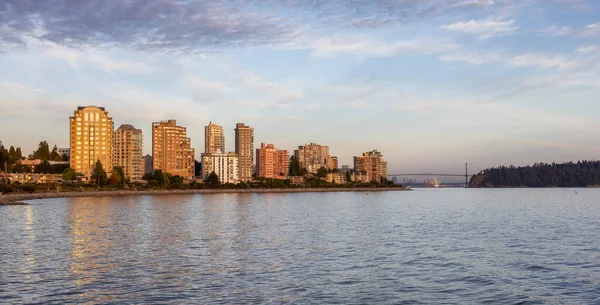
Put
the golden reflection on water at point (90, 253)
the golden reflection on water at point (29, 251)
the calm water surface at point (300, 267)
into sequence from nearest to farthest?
the calm water surface at point (300, 267) < the golden reflection on water at point (90, 253) < the golden reflection on water at point (29, 251)

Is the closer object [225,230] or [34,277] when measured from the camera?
[34,277]

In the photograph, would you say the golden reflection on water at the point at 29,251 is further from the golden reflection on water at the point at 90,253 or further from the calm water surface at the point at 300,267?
the golden reflection on water at the point at 90,253

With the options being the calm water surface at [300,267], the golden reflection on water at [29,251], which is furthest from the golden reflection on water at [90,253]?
the golden reflection on water at [29,251]

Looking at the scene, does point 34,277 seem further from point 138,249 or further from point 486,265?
point 486,265

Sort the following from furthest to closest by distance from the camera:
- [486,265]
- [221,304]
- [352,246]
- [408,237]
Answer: [408,237]
[352,246]
[486,265]
[221,304]

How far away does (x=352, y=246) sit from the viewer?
47.9 m

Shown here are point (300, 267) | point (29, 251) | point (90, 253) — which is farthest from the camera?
point (29, 251)

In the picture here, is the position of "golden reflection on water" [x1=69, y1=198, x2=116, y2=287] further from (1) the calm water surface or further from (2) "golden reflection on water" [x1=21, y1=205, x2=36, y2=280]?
A: (2) "golden reflection on water" [x1=21, y1=205, x2=36, y2=280]

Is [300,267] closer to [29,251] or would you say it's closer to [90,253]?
[90,253]

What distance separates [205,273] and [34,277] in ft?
30.2

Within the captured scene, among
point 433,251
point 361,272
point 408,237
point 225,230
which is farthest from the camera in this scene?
point 225,230

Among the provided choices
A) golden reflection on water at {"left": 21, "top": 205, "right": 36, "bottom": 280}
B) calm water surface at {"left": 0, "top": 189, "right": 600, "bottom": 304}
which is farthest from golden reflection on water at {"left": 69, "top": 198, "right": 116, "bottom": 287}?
golden reflection on water at {"left": 21, "top": 205, "right": 36, "bottom": 280}

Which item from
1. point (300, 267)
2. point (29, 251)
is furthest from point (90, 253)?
point (300, 267)

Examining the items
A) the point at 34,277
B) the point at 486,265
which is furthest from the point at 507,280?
the point at 34,277
